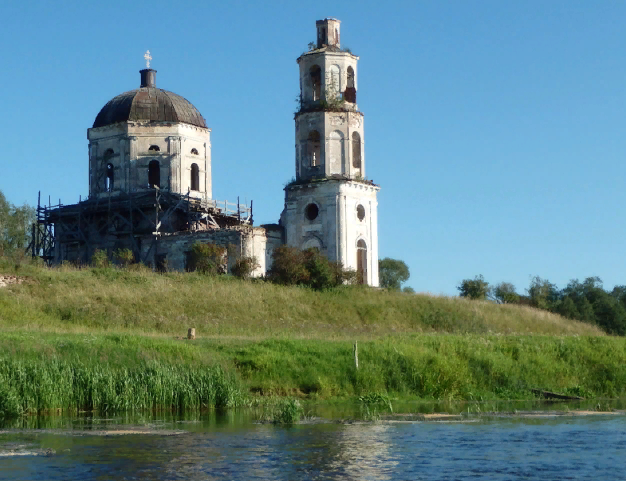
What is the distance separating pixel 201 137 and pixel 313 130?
671 cm

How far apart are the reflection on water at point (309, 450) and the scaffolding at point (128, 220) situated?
2913cm

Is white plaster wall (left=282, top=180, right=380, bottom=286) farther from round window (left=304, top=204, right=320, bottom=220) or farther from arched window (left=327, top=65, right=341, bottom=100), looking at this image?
arched window (left=327, top=65, right=341, bottom=100)

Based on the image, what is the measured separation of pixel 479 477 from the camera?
14477 mm

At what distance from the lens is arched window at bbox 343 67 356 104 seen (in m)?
50.1

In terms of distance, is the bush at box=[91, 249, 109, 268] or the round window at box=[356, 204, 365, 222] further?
the round window at box=[356, 204, 365, 222]

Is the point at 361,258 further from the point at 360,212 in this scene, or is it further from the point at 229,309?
the point at 229,309

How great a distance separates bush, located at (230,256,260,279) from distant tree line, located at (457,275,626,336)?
1325 cm

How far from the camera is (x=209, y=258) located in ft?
145

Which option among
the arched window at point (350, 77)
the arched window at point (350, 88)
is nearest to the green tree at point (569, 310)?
the arched window at point (350, 88)

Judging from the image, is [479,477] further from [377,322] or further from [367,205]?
[367,205]

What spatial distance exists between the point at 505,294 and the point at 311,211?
16021 millimetres

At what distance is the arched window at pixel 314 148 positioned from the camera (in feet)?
163

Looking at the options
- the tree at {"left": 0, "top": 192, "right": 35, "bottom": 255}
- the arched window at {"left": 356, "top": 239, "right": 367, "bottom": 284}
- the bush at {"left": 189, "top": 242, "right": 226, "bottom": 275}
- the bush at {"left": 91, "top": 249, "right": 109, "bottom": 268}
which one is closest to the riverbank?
the bush at {"left": 189, "top": 242, "right": 226, "bottom": 275}

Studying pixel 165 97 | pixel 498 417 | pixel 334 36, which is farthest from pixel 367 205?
pixel 498 417
